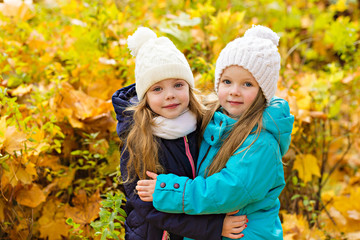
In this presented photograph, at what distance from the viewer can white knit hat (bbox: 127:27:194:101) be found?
2037mm

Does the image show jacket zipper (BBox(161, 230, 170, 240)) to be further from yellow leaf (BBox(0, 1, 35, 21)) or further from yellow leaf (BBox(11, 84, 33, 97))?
yellow leaf (BBox(0, 1, 35, 21))

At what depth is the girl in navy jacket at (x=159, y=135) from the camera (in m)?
1.97

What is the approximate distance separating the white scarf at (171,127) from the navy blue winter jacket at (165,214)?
0.04 m

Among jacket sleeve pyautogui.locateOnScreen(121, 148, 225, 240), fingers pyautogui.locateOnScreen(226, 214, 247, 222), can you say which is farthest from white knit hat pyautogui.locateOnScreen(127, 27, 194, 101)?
fingers pyautogui.locateOnScreen(226, 214, 247, 222)

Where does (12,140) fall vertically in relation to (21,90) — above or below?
below

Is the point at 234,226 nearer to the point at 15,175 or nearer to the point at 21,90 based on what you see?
the point at 15,175

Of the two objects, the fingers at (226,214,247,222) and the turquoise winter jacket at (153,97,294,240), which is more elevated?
the turquoise winter jacket at (153,97,294,240)

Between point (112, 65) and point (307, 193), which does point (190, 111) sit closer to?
point (112, 65)

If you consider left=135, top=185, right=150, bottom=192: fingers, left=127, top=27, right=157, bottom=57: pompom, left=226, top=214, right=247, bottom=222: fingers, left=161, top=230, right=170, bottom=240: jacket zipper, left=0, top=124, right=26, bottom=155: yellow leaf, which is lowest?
left=161, top=230, right=170, bottom=240: jacket zipper

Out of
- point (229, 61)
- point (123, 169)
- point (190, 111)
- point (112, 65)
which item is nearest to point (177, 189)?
point (123, 169)

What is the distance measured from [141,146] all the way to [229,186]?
20.4 inches

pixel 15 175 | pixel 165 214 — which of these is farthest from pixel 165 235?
pixel 15 175

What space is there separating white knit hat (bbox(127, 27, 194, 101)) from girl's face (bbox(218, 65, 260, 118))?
0.81 ft

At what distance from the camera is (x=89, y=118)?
9.34 ft
